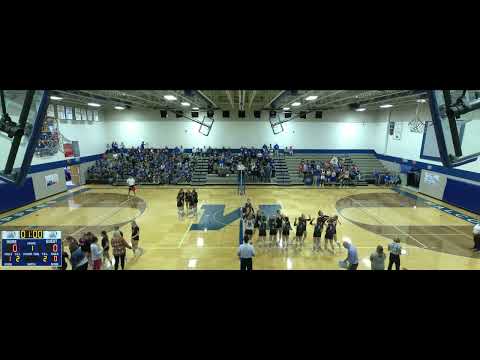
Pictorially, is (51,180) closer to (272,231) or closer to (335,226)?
(272,231)

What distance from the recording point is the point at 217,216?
44.0ft

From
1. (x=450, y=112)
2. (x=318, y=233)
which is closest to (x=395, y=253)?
(x=318, y=233)

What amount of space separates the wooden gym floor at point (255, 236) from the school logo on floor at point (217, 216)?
0.14 metres

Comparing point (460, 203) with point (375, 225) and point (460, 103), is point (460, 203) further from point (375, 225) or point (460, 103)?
point (460, 103)

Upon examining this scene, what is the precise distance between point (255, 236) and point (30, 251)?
23.7 ft

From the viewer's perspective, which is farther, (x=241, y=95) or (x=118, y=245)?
(x=241, y=95)

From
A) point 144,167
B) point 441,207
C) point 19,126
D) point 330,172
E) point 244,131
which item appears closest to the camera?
point 19,126

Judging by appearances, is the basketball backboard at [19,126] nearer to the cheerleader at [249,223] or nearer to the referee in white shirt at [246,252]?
the referee in white shirt at [246,252]

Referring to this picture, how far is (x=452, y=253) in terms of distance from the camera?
951 centimetres

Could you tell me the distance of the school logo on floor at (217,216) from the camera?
1196 centimetres

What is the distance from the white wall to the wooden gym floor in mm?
6159
